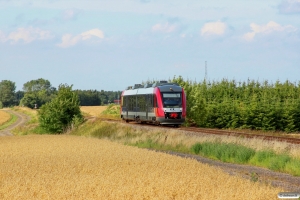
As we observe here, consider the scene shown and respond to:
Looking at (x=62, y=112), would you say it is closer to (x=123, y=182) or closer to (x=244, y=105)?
(x=244, y=105)

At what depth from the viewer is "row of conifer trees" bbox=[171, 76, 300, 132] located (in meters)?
44.6

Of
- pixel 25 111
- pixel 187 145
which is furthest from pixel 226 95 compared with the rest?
pixel 25 111

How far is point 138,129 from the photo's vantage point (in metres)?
41.0

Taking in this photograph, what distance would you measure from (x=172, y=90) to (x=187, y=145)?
15338mm

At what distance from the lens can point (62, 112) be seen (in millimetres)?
61406

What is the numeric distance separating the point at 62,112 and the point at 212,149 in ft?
119

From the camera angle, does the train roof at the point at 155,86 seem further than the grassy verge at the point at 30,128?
No

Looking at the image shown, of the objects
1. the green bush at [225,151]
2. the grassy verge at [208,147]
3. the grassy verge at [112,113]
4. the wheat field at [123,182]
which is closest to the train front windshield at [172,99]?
the grassy verge at [208,147]

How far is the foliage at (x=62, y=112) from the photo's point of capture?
6175 centimetres

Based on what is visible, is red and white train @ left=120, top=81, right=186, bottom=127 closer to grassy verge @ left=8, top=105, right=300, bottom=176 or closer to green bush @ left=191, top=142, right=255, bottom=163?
grassy verge @ left=8, top=105, right=300, bottom=176

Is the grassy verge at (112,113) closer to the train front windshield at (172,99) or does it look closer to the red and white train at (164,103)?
the red and white train at (164,103)

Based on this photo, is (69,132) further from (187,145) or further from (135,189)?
(135,189)

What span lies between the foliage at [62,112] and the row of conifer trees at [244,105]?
11333mm

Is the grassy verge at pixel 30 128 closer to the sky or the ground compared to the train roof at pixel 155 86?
closer to the ground
